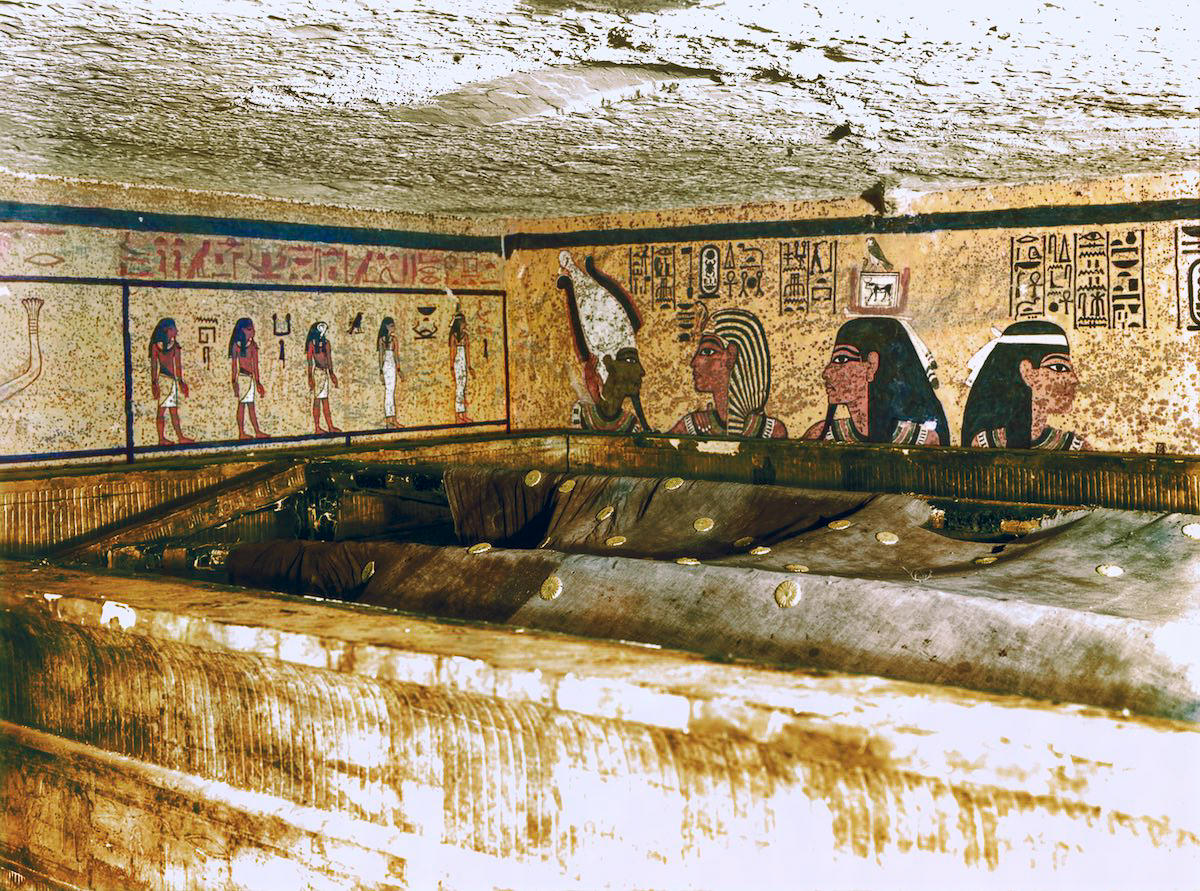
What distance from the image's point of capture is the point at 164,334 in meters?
4.02

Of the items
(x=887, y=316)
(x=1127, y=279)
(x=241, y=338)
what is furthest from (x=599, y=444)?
(x=1127, y=279)

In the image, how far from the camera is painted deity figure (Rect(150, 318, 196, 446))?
4012 mm

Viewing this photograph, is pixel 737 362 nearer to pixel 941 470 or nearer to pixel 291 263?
pixel 941 470

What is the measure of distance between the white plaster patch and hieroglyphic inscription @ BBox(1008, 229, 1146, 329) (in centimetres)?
349

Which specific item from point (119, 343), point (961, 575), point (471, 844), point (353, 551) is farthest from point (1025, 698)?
point (119, 343)

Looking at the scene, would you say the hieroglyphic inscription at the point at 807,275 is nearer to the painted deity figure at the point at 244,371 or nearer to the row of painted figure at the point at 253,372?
the row of painted figure at the point at 253,372

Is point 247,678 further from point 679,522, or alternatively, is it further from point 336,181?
point 336,181

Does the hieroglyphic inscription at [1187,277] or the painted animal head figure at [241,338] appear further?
the painted animal head figure at [241,338]

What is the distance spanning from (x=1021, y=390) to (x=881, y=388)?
56 cm

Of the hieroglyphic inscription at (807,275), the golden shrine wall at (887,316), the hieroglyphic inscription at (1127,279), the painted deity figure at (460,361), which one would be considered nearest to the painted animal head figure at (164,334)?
the painted deity figure at (460,361)

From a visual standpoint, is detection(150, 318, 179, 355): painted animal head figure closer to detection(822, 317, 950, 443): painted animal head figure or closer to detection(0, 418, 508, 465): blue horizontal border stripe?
detection(0, 418, 508, 465): blue horizontal border stripe

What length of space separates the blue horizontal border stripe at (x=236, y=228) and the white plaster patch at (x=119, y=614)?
199 cm

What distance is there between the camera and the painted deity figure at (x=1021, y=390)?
14.1 feet

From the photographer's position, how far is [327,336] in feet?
15.0
